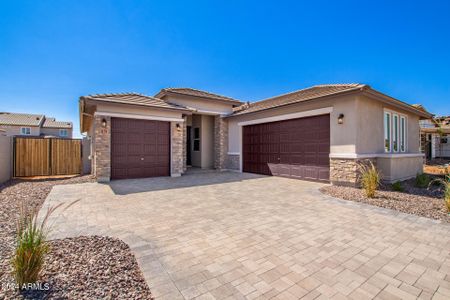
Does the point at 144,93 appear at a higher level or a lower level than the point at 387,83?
lower

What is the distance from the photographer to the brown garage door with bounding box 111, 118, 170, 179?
387 inches

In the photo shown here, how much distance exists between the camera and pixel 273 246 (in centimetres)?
331

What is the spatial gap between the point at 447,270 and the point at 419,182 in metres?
7.72

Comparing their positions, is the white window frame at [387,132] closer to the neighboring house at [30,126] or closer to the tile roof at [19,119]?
the neighboring house at [30,126]

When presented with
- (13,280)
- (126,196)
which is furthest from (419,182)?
(13,280)

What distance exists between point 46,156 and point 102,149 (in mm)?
5095

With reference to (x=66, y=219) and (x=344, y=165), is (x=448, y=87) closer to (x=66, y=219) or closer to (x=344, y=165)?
(x=344, y=165)

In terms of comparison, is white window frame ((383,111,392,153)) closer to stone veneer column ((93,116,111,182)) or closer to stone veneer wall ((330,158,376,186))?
stone veneer wall ((330,158,376,186))

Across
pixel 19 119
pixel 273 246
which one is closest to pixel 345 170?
pixel 273 246

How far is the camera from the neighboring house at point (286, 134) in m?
8.19

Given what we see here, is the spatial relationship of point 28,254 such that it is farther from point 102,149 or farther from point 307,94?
point 307,94

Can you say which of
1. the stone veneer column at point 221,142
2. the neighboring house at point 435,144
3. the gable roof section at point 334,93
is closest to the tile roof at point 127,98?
the stone veneer column at point 221,142

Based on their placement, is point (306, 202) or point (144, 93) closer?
point (306, 202)

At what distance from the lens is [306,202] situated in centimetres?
599
